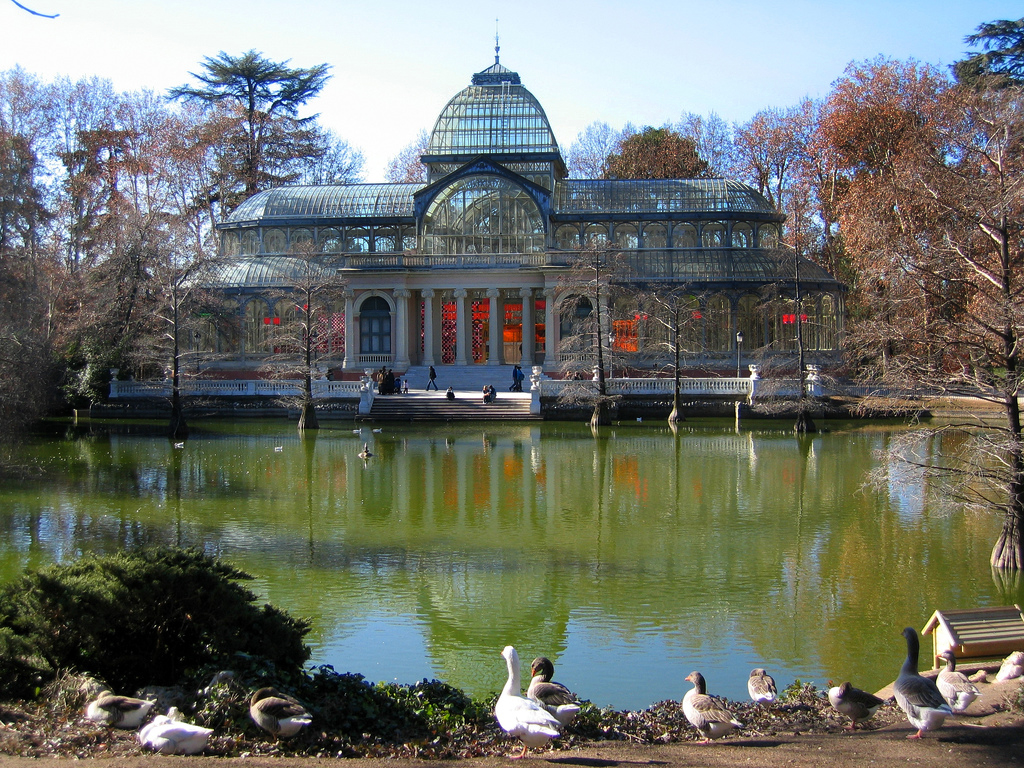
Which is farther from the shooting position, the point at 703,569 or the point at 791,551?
the point at 791,551

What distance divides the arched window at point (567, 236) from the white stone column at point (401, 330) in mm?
8045

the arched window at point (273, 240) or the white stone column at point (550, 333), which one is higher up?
the arched window at point (273, 240)

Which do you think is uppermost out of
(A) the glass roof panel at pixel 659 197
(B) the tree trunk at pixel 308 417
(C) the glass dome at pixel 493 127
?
(C) the glass dome at pixel 493 127

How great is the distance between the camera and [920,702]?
7.20m

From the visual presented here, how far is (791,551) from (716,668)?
18.0 ft

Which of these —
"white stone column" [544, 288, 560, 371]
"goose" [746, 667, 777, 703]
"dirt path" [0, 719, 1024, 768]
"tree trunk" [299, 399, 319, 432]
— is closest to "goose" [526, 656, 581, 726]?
"dirt path" [0, 719, 1024, 768]

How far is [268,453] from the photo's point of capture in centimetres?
2620

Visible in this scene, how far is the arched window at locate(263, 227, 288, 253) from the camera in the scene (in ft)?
155

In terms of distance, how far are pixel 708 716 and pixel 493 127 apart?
4340 cm

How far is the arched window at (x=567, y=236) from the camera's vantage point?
46.1 meters

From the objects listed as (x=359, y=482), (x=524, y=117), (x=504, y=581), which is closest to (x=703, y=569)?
(x=504, y=581)

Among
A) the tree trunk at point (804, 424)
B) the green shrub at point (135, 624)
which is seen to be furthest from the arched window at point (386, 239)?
the green shrub at point (135, 624)

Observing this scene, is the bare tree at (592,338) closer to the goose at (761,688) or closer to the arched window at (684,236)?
the arched window at (684,236)

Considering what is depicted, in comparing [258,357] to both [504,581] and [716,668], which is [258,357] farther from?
[716,668]
